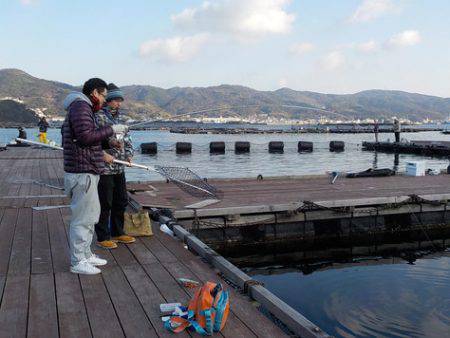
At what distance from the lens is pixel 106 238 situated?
707cm

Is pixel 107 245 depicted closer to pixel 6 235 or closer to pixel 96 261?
pixel 96 261

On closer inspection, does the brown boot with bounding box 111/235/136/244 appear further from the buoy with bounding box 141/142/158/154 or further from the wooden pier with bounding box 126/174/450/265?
the buoy with bounding box 141/142/158/154

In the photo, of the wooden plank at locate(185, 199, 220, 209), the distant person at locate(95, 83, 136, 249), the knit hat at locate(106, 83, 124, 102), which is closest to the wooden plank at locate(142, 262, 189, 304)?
the distant person at locate(95, 83, 136, 249)

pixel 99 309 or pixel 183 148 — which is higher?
pixel 99 309

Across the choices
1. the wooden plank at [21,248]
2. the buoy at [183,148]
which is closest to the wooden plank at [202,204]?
the wooden plank at [21,248]

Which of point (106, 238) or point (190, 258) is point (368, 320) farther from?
point (106, 238)

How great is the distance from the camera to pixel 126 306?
484 centimetres

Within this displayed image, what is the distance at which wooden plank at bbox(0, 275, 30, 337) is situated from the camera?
13.8 ft

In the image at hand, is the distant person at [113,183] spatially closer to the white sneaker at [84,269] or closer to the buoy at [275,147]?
the white sneaker at [84,269]

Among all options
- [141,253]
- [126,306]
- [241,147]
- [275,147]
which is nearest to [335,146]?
[275,147]

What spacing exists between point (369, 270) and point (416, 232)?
12.5 ft

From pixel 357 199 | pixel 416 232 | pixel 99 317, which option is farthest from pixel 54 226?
pixel 416 232

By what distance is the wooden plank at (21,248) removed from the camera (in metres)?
5.98

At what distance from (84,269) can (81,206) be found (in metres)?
0.82
